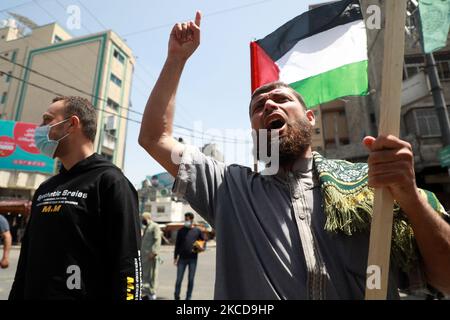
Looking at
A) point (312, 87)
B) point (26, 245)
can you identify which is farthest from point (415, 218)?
point (312, 87)

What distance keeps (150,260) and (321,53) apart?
16.6 ft

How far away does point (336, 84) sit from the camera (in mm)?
4219

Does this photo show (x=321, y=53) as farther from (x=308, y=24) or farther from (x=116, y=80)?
(x=116, y=80)

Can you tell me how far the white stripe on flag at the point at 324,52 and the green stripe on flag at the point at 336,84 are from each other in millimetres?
84

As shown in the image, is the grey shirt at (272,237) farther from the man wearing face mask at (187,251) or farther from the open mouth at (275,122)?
the man wearing face mask at (187,251)

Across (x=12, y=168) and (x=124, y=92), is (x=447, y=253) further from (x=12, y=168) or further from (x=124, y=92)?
(x=124, y=92)

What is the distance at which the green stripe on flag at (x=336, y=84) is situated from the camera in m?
4.16

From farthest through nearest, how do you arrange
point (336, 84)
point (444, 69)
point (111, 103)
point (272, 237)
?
point (111, 103)
point (444, 69)
point (336, 84)
point (272, 237)

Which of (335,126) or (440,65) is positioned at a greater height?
(335,126)

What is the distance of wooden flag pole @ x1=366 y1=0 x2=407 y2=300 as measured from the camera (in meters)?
0.99

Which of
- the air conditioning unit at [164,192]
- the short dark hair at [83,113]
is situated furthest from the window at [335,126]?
the short dark hair at [83,113]

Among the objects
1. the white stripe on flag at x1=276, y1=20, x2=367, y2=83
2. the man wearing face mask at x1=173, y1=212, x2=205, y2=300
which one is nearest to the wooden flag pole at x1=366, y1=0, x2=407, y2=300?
the white stripe on flag at x1=276, y1=20, x2=367, y2=83

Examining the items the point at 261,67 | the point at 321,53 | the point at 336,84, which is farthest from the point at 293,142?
the point at 321,53

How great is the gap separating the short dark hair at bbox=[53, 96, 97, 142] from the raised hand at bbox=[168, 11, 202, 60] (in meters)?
1.28
